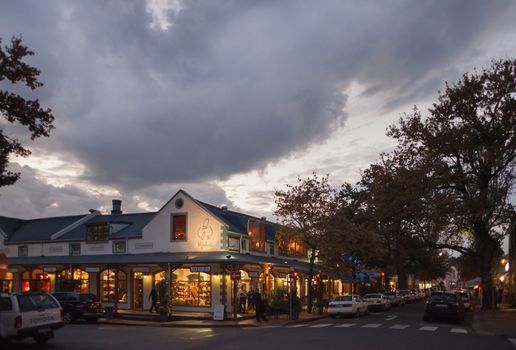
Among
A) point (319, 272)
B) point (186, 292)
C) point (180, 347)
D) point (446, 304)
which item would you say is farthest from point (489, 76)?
point (180, 347)

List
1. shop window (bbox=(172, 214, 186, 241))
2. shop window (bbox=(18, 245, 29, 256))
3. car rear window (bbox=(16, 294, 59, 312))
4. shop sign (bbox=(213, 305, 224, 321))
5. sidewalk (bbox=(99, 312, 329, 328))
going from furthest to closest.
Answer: shop window (bbox=(18, 245, 29, 256)) < shop window (bbox=(172, 214, 186, 241)) < shop sign (bbox=(213, 305, 224, 321)) < sidewalk (bbox=(99, 312, 329, 328)) < car rear window (bbox=(16, 294, 59, 312))

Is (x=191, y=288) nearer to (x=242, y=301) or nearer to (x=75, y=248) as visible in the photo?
(x=242, y=301)

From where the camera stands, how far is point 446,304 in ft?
98.3

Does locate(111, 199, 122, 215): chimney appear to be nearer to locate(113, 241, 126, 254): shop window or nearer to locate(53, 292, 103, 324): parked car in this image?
locate(113, 241, 126, 254): shop window

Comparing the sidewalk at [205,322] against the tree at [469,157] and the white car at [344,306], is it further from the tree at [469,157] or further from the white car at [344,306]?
the tree at [469,157]

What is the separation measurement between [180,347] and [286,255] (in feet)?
97.6

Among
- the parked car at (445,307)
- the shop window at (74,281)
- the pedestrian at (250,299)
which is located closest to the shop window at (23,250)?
the shop window at (74,281)

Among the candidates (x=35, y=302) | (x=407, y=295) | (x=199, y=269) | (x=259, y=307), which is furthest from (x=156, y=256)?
(x=407, y=295)

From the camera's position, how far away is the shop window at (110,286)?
128 ft

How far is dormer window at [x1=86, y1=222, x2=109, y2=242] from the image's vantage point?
134 feet

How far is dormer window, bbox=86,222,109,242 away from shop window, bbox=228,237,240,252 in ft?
32.0

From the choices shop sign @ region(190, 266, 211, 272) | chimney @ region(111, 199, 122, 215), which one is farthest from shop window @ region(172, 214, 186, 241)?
chimney @ region(111, 199, 122, 215)

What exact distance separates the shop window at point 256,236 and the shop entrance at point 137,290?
7.98 m

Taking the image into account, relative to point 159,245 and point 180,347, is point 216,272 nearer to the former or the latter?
point 159,245
